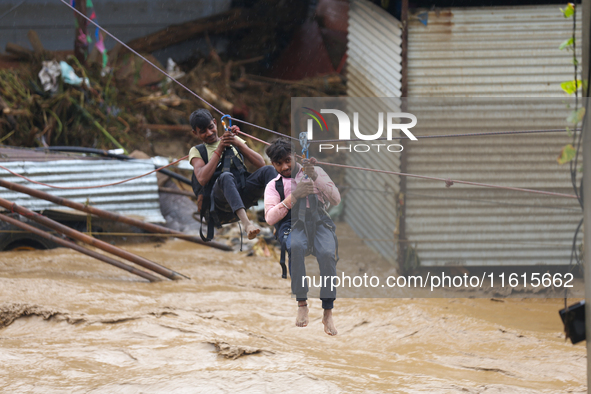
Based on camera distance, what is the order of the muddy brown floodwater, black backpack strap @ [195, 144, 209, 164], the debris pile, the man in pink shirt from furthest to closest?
the debris pile → black backpack strap @ [195, 144, 209, 164] → the muddy brown floodwater → the man in pink shirt

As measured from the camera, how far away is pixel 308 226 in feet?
11.8

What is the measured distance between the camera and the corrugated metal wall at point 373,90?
5.07 meters

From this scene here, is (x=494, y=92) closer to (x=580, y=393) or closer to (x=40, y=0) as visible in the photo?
(x=580, y=393)

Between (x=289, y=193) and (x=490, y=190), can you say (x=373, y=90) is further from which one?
(x=289, y=193)

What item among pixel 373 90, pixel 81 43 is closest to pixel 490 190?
pixel 373 90

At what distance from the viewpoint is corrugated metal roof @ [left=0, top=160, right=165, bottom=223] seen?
8.65 meters

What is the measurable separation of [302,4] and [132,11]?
376cm

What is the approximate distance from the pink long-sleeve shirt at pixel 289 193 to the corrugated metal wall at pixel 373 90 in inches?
40.3

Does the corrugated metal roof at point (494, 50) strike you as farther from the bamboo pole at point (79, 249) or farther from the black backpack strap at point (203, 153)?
the bamboo pole at point (79, 249)

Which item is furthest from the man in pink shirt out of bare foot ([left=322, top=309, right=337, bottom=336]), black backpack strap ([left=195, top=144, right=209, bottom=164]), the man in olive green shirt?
Result: black backpack strap ([left=195, top=144, right=209, bottom=164])

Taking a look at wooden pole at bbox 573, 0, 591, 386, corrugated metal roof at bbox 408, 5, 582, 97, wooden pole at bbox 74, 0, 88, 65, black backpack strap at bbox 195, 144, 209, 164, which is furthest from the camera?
wooden pole at bbox 74, 0, 88, 65

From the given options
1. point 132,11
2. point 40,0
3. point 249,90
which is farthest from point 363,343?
point 40,0

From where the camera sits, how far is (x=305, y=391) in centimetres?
372
